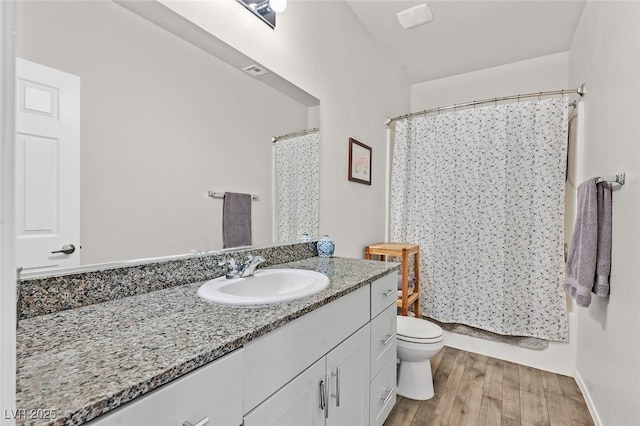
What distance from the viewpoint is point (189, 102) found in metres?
1.14

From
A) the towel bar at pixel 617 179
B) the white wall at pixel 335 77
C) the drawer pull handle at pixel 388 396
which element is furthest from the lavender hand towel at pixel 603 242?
the white wall at pixel 335 77

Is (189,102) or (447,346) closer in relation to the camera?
(189,102)

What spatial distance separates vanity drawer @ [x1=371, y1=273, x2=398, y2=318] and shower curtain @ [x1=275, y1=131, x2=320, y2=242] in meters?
0.53

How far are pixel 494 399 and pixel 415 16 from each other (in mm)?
2574

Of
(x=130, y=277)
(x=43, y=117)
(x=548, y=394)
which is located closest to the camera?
(x=43, y=117)

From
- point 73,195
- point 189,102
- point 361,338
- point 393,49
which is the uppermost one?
point 393,49

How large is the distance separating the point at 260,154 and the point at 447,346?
2.27m

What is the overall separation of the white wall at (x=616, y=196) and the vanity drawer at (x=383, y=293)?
0.95 meters

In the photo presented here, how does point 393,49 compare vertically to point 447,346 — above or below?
above

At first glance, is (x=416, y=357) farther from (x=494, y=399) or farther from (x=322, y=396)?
(x=322, y=396)

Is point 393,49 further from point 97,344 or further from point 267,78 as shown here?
point 97,344

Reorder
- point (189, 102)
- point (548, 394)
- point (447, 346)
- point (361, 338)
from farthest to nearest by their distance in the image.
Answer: point (447, 346) → point (548, 394) → point (361, 338) → point (189, 102)

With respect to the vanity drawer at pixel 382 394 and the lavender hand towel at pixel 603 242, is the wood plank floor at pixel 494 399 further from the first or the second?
the lavender hand towel at pixel 603 242

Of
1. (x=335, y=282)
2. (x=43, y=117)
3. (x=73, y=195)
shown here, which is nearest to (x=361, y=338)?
(x=335, y=282)
